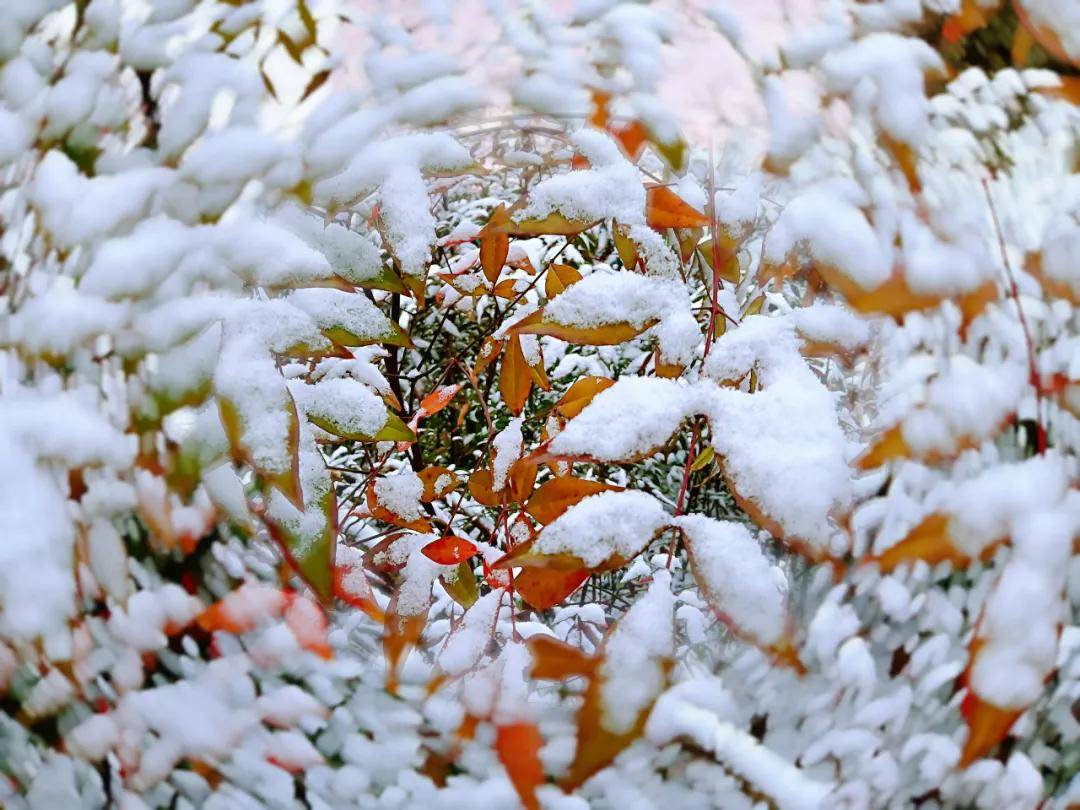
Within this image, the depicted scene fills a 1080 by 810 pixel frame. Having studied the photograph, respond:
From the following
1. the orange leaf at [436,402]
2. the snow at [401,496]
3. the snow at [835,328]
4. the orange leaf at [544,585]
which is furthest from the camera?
the orange leaf at [436,402]

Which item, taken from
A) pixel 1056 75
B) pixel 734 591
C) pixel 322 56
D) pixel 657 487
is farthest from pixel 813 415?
pixel 657 487

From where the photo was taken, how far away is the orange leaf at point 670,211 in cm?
59

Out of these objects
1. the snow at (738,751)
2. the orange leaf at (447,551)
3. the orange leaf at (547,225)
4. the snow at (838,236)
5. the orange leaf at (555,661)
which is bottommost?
the orange leaf at (447,551)

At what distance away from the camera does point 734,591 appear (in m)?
0.38

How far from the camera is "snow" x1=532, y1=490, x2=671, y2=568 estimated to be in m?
0.38

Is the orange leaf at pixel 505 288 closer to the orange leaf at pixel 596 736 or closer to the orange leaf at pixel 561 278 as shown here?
the orange leaf at pixel 561 278

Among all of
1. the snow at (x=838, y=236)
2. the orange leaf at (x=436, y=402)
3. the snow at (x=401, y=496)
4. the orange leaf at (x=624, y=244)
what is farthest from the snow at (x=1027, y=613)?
the orange leaf at (x=436, y=402)

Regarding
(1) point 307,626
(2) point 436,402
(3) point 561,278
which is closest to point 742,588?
(1) point 307,626

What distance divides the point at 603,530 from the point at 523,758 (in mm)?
117

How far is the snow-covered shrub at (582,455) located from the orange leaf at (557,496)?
0.11m

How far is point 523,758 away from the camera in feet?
1.28

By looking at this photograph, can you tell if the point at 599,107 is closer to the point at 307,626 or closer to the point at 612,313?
the point at 612,313

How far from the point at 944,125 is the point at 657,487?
4.31 ft

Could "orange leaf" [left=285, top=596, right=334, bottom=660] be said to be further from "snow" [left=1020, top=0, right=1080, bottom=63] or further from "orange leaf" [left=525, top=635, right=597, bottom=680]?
"snow" [left=1020, top=0, right=1080, bottom=63]
